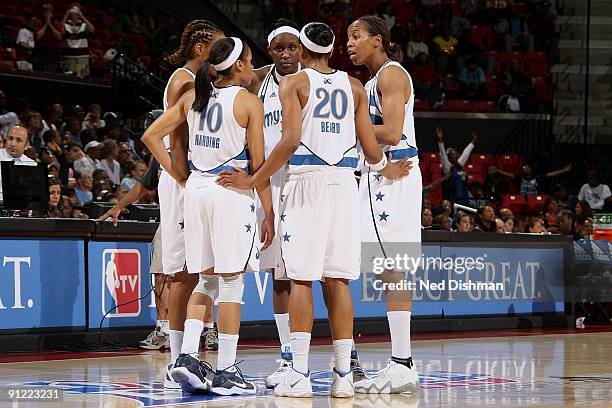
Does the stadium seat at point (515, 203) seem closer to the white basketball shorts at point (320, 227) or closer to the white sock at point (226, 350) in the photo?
the white basketball shorts at point (320, 227)

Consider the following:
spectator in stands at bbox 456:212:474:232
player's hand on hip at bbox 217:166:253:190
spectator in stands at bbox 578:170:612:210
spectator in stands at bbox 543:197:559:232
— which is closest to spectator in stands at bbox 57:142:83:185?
spectator in stands at bbox 456:212:474:232

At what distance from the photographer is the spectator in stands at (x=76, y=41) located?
65.3 feet

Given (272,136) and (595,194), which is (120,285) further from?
(595,194)

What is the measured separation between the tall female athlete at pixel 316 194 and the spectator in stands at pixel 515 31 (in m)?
20.0

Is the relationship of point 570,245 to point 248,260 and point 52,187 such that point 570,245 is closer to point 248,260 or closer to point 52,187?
point 52,187

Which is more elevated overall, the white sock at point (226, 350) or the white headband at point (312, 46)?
the white headband at point (312, 46)

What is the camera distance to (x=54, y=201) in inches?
463

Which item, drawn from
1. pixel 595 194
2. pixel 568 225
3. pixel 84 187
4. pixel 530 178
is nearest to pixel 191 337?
pixel 84 187

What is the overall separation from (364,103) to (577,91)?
20.3m

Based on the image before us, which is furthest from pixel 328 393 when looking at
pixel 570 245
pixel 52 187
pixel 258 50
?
pixel 258 50

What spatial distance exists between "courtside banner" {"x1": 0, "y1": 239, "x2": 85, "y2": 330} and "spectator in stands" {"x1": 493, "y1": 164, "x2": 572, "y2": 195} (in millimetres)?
12164

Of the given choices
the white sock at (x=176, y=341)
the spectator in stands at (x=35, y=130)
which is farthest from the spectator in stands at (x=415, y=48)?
the white sock at (x=176, y=341)

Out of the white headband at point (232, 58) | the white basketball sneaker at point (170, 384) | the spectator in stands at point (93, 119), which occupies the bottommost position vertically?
the white basketball sneaker at point (170, 384)

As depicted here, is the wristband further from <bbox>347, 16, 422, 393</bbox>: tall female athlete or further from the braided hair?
the braided hair
